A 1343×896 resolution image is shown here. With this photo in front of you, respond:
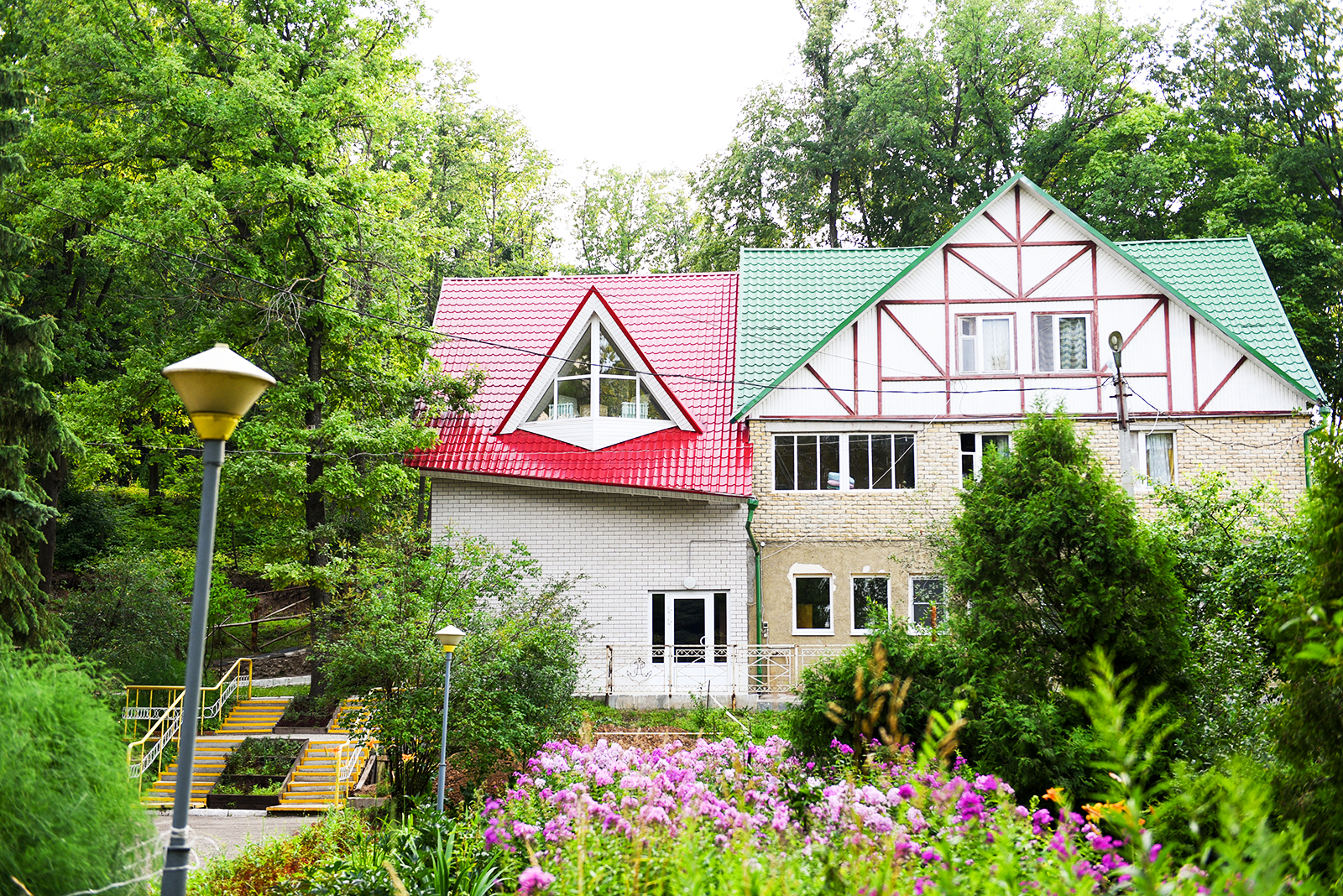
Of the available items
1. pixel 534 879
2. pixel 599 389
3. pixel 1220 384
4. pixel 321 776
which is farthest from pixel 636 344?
pixel 534 879

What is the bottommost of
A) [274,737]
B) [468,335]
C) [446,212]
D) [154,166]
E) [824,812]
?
[274,737]

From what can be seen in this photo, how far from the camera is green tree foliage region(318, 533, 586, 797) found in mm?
12516

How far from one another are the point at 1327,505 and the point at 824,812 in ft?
11.8

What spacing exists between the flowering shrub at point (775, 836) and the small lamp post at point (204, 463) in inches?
71.6

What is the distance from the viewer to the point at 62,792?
19.8ft

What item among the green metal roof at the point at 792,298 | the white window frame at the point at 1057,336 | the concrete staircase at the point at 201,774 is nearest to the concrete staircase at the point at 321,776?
the concrete staircase at the point at 201,774

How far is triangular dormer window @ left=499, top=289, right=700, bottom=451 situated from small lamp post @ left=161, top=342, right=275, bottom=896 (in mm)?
14062

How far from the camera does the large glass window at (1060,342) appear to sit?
1994 centimetres

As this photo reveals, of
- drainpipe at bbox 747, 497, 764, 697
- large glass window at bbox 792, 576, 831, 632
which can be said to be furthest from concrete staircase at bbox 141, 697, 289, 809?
large glass window at bbox 792, 576, 831, 632

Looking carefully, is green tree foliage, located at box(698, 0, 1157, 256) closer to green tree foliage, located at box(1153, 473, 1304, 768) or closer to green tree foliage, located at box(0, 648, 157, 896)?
green tree foliage, located at box(1153, 473, 1304, 768)

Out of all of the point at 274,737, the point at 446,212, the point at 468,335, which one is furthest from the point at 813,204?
the point at 274,737

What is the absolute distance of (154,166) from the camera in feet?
67.4

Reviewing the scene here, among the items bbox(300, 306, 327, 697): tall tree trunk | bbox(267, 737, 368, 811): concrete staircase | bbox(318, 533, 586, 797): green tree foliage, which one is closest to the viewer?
bbox(318, 533, 586, 797): green tree foliage

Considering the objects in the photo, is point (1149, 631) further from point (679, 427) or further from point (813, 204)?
point (813, 204)
